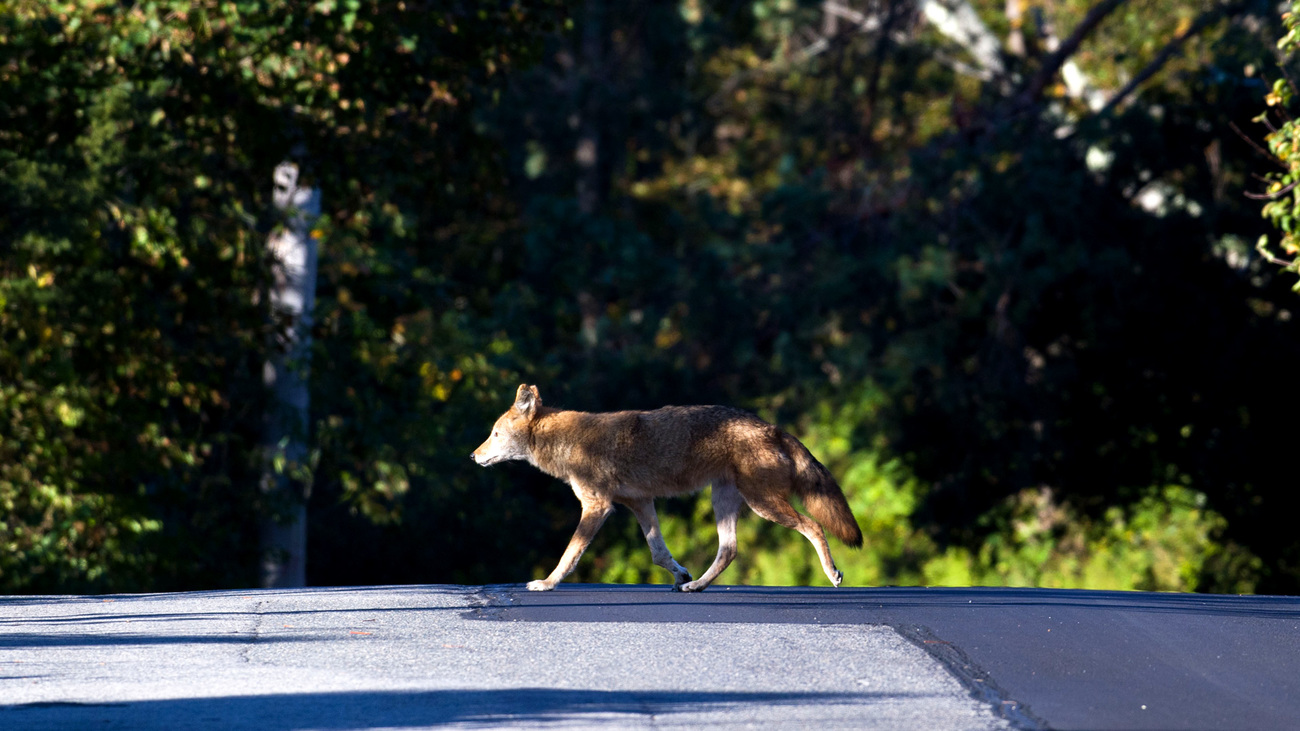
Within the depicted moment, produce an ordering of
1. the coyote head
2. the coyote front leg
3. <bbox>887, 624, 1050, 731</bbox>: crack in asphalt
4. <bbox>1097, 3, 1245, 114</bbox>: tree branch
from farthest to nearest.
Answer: <bbox>1097, 3, 1245, 114</bbox>: tree branch < the coyote head < the coyote front leg < <bbox>887, 624, 1050, 731</bbox>: crack in asphalt

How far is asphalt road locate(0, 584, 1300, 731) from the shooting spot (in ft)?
23.4

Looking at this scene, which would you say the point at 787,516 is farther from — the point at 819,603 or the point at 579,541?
the point at 579,541

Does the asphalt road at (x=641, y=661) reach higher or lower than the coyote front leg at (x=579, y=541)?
lower

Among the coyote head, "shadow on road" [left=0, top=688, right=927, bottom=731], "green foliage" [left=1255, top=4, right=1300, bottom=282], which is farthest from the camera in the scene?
"green foliage" [left=1255, top=4, right=1300, bottom=282]

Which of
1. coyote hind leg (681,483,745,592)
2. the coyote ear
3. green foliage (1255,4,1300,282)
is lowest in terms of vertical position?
coyote hind leg (681,483,745,592)

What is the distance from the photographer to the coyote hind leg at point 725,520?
37.5 ft

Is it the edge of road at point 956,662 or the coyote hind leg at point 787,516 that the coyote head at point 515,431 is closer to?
the edge of road at point 956,662

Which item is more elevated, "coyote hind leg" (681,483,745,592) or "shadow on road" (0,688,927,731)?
"coyote hind leg" (681,483,745,592)

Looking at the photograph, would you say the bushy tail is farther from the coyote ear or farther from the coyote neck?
the coyote ear

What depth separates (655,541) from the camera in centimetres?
1197

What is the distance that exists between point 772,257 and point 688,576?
16177mm

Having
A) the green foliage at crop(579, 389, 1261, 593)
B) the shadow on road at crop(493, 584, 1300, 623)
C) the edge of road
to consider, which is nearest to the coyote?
the shadow on road at crop(493, 584, 1300, 623)

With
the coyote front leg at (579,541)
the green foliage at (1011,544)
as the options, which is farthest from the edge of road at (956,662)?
the green foliage at (1011,544)

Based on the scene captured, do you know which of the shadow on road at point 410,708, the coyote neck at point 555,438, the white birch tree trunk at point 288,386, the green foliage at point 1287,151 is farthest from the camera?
the white birch tree trunk at point 288,386
